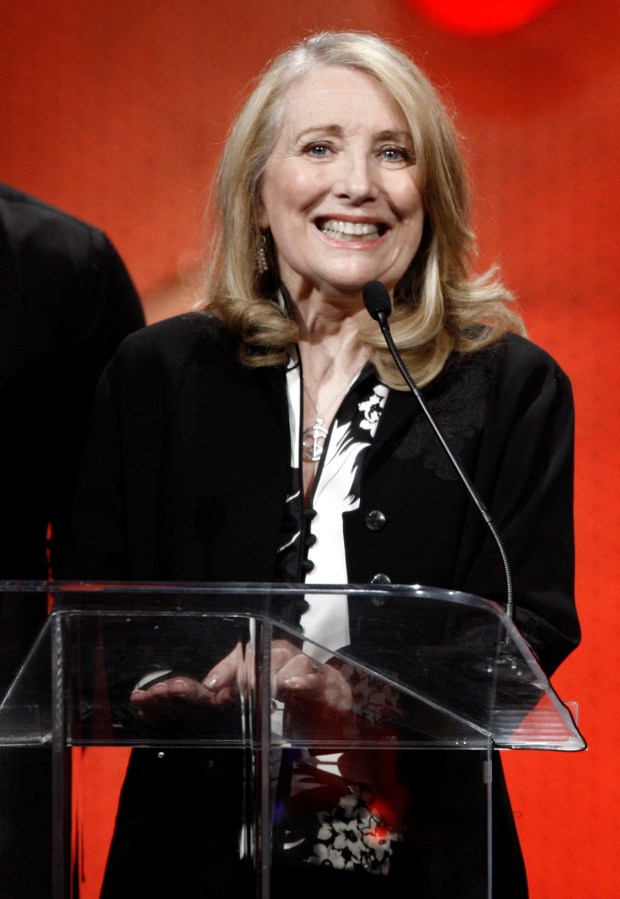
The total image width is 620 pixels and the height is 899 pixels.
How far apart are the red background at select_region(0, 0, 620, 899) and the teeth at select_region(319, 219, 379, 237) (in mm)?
944

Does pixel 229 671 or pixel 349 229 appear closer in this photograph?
pixel 229 671

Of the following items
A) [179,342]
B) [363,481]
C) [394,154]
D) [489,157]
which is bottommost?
[363,481]

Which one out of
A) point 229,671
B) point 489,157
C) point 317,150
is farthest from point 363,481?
point 489,157

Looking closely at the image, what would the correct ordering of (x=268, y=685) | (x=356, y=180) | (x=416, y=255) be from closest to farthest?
(x=268, y=685) → (x=356, y=180) → (x=416, y=255)

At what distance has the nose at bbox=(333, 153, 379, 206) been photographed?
1.48 meters

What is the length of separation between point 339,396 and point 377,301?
8.0 inches

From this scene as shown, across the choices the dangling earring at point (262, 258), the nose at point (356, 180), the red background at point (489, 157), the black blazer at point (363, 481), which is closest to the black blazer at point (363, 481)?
the black blazer at point (363, 481)

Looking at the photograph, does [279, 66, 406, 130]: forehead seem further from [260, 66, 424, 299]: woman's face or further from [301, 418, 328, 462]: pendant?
[301, 418, 328, 462]: pendant

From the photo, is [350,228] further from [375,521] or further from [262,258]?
[375,521]

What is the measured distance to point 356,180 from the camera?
4.85ft

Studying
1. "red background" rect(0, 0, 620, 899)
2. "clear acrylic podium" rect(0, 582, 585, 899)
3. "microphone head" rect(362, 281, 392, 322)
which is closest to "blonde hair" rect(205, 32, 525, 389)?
"microphone head" rect(362, 281, 392, 322)

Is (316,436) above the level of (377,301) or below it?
below

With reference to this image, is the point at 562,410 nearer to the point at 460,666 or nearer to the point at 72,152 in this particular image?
the point at 460,666

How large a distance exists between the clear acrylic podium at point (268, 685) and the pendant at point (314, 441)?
584 millimetres
